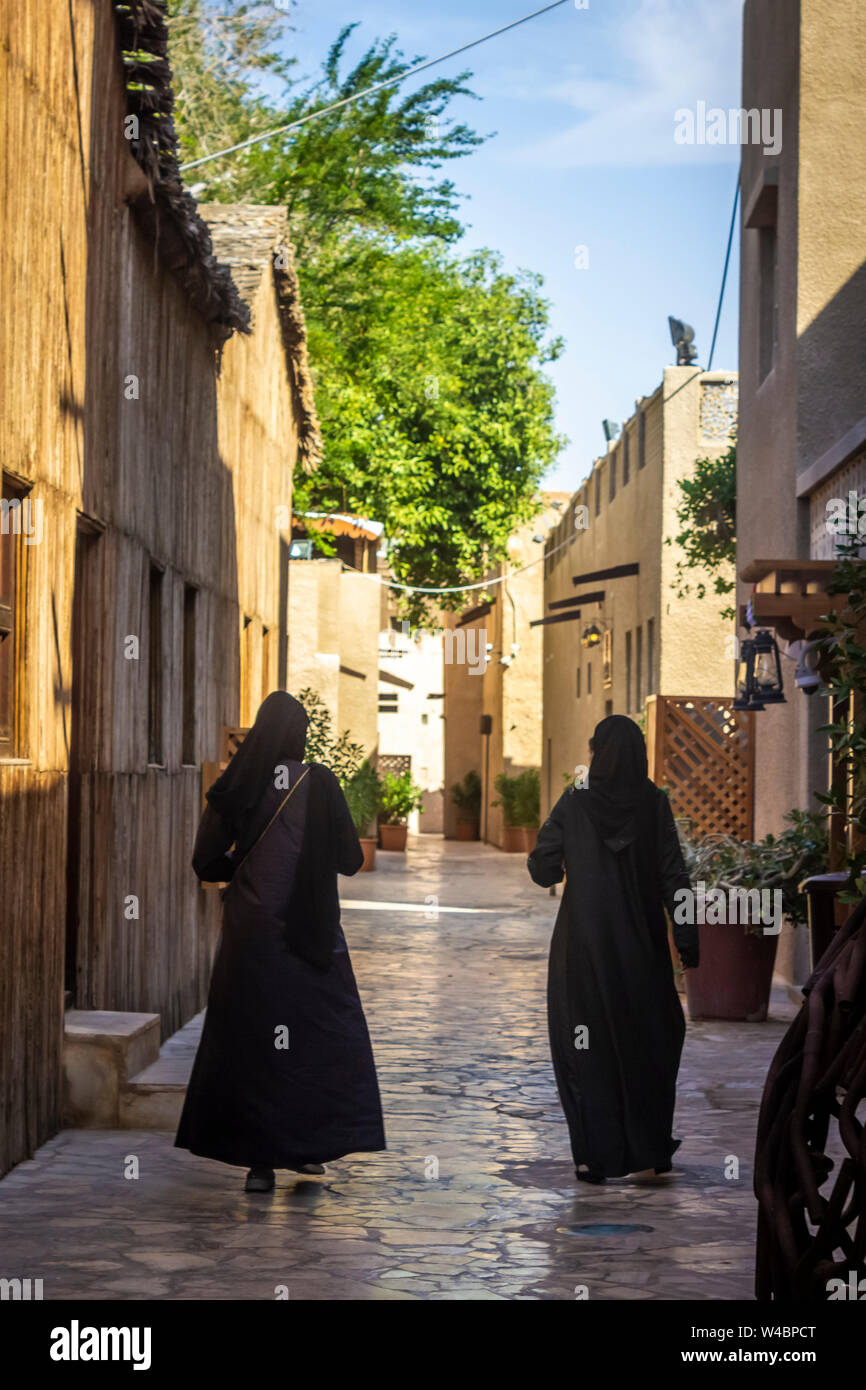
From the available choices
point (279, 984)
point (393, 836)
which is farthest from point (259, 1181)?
point (393, 836)

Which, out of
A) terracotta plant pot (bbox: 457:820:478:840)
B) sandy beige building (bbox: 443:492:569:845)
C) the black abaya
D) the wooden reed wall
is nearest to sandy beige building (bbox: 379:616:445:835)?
terracotta plant pot (bbox: 457:820:478:840)

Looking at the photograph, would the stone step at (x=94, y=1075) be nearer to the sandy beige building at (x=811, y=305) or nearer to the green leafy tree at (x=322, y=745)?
the sandy beige building at (x=811, y=305)

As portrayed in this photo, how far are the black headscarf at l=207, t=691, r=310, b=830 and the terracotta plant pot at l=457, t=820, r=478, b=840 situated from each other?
41537 mm

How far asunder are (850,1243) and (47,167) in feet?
22.2

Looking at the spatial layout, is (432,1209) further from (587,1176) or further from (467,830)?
(467,830)

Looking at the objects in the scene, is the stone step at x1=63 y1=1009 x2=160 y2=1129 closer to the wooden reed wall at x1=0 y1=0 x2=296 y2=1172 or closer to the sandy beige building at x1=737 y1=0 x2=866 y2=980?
the wooden reed wall at x1=0 y1=0 x2=296 y2=1172

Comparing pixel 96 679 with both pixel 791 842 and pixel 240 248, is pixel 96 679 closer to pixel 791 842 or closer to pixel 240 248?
pixel 791 842

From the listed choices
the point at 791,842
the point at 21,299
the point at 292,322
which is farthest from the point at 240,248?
the point at 21,299

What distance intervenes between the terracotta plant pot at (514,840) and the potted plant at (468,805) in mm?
8763

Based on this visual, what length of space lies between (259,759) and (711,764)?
941cm

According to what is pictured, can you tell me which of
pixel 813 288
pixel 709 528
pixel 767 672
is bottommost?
pixel 767 672

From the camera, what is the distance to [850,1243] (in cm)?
184

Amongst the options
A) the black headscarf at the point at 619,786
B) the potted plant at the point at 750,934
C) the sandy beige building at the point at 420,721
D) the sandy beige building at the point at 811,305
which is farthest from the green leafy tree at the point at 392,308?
the sandy beige building at the point at 420,721

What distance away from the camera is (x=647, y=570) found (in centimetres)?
2403
